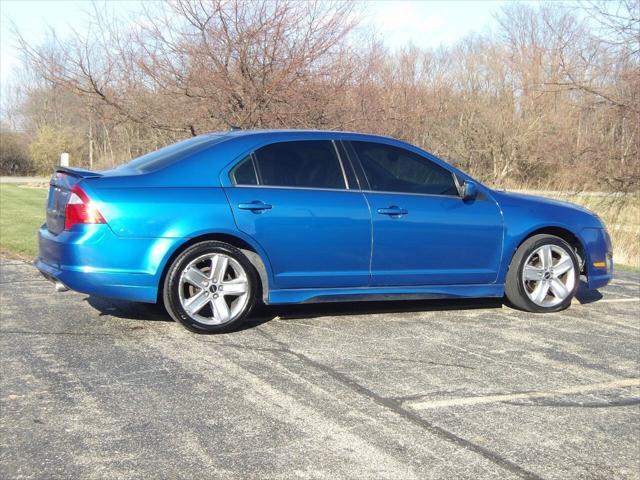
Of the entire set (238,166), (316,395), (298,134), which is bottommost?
(316,395)

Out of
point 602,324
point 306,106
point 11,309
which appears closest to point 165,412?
point 11,309

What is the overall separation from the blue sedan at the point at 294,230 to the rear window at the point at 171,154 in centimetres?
2

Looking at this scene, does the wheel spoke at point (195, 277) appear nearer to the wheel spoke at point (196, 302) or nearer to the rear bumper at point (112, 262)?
the wheel spoke at point (196, 302)

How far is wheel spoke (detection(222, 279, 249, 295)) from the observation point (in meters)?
5.68

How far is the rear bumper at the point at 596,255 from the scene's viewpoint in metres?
Result: 7.00

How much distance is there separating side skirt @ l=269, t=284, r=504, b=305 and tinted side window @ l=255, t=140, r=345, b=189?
0.84m

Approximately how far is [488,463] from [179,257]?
290 cm

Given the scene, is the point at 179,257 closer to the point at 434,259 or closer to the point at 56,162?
the point at 434,259

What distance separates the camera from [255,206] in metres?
5.73

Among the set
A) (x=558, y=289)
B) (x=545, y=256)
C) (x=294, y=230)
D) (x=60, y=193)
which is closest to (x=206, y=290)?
(x=294, y=230)

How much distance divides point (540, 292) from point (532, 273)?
189 mm

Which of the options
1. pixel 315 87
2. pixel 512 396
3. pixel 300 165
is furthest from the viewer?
pixel 315 87

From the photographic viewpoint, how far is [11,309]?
6.20 m

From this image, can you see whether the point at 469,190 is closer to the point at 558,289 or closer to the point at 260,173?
the point at 558,289
